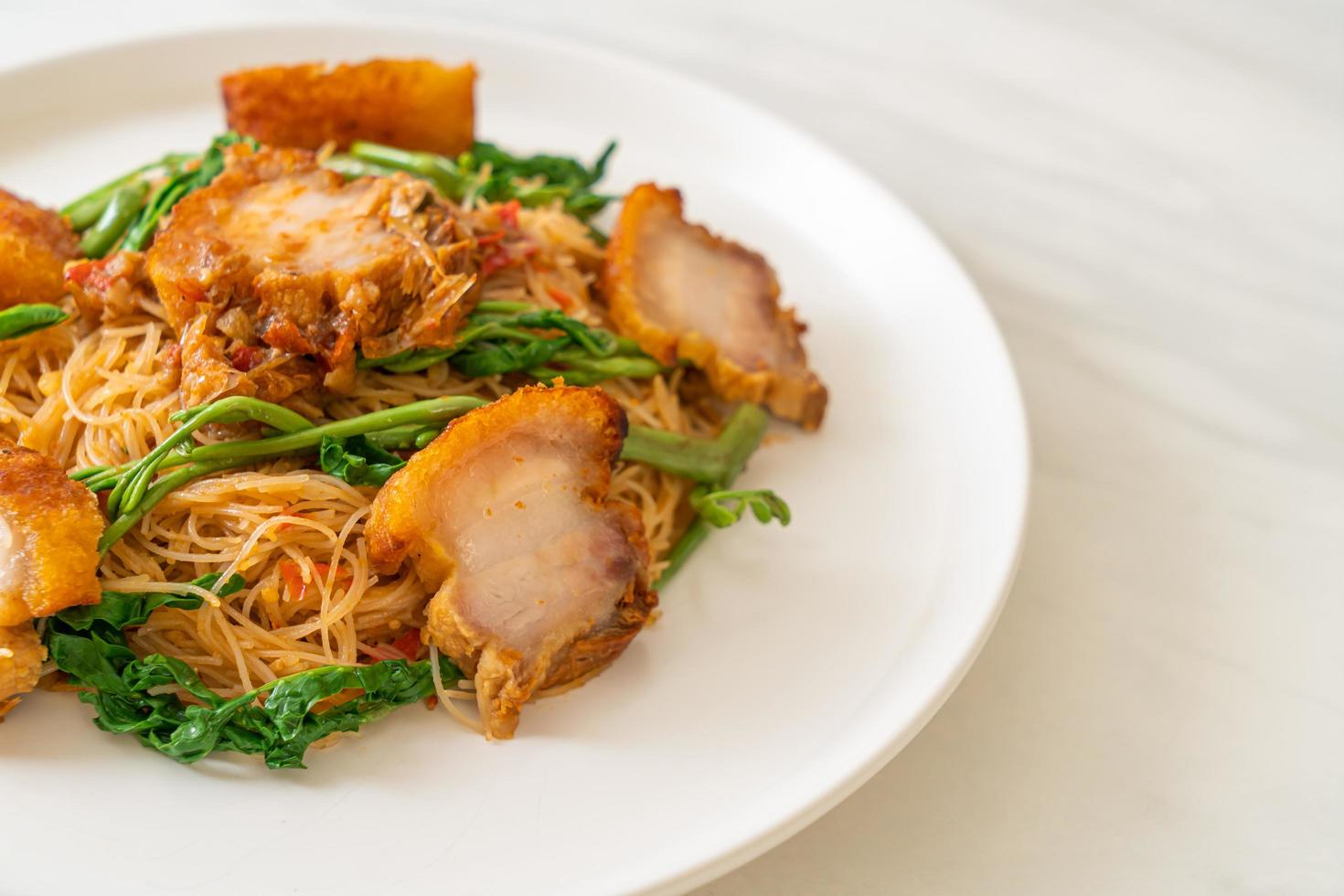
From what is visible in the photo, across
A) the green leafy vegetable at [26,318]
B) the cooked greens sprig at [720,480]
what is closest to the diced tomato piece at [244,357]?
the green leafy vegetable at [26,318]

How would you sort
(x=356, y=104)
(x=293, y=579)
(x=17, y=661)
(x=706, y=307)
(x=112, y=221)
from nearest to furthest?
(x=17, y=661), (x=293, y=579), (x=112, y=221), (x=706, y=307), (x=356, y=104)

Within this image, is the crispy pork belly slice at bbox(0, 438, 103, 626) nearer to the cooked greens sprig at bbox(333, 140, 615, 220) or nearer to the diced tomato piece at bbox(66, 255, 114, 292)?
the diced tomato piece at bbox(66, 255, 114, 292)

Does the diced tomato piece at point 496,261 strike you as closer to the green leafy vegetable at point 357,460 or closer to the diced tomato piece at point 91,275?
the green leafy vegetable at point 357,460

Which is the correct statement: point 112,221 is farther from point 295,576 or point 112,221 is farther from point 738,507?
point 738,507

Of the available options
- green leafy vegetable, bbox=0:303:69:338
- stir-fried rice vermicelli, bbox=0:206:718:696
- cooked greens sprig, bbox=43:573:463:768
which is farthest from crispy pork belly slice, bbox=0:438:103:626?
green leafy vegetable, bbox=0:303:69:338

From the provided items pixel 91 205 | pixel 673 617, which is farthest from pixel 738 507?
pixel 91 205

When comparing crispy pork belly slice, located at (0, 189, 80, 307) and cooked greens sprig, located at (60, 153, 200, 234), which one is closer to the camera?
crispy pork belly slice, located at (0, 189, 80, 307)
